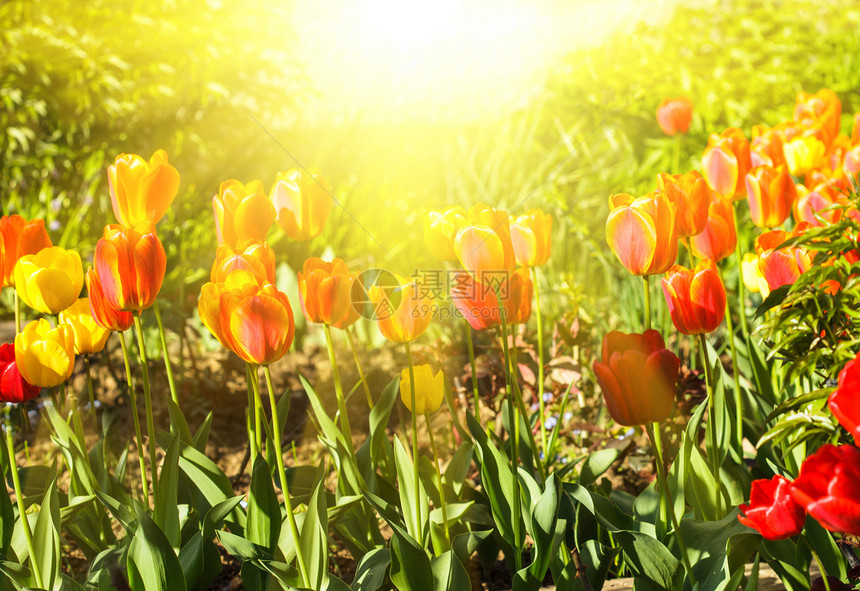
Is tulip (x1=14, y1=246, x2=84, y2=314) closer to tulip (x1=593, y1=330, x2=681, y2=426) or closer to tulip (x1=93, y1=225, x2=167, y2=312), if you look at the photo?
tulip (x1=93, y1=225, x2=167, y2=312)

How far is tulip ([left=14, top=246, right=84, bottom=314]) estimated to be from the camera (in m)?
1.22

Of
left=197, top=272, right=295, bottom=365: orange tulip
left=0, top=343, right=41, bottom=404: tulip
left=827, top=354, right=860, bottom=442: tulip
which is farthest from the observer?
left=0, top=343, right=41, bottom=404: tulip

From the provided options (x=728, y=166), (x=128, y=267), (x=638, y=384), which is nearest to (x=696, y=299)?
(x=638, y=384)

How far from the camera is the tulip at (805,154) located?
74.3 inches

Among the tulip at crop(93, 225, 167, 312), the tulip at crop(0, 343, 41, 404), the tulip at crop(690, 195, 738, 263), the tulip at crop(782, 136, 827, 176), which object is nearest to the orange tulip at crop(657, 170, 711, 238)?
the tulip at crop(690, 195, 738, 263)

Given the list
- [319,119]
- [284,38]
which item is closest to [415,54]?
[319,119]

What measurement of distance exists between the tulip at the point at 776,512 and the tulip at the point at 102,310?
3.05 feet

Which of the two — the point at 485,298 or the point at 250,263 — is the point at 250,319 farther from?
the point at 485,298

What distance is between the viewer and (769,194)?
62.9 inches

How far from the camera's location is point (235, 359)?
265 centimetres

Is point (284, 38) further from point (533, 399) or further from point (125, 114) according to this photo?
point (533, 399)

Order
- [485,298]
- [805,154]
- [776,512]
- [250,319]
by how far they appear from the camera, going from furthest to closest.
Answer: [805,154]
[485,298]
[250,319]
[776,512]

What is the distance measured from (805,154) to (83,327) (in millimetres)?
1704

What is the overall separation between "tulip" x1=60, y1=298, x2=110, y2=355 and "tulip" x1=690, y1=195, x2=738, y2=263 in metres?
1.13
